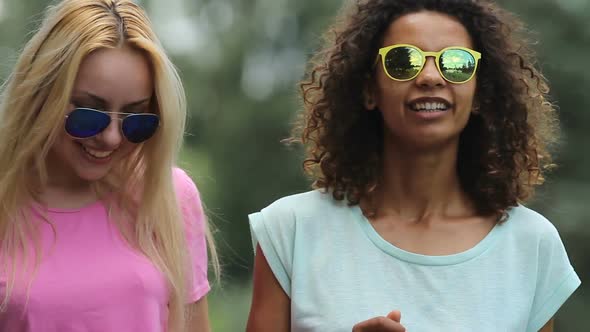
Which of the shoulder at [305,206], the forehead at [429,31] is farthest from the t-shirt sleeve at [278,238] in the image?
the forehead at [429,31]

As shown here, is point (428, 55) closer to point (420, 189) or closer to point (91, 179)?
point (420, 189)

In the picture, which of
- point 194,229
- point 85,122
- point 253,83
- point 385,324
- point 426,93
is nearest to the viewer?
point 385,324

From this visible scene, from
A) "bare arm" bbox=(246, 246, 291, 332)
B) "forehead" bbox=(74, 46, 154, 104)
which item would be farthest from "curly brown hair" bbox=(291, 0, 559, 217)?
"forehead" bbox=(74, 46, 154, 104)

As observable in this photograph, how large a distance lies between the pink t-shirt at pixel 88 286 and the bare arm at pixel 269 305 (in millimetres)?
237

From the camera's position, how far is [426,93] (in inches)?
135

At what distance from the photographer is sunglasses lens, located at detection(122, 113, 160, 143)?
132 inches

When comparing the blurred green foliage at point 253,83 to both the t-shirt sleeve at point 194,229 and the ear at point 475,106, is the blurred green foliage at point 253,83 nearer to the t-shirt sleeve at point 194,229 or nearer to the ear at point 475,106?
the t-shirt sleeve at point 194,229

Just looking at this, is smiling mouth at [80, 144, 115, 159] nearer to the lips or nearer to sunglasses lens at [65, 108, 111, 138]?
sunglasses lens at [65, 108, 111, 138]

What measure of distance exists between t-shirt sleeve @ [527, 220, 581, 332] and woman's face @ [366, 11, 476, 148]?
0.37 metres

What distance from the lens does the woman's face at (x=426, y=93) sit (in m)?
3.42

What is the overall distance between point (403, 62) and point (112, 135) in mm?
743

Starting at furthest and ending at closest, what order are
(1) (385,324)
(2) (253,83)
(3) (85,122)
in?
1. (2) (253,83)
2. (3) (85,122)
3. (1) (385,324)

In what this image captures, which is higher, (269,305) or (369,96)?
(369,96)

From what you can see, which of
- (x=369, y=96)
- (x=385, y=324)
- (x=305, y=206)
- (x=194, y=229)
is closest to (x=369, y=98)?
(x=369, y=96)
